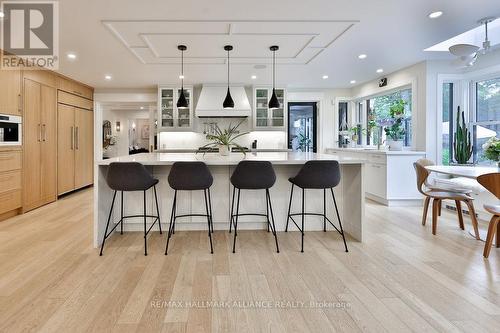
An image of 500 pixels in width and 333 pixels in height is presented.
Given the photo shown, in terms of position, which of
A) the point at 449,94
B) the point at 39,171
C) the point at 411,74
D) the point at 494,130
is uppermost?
the point at 411,74

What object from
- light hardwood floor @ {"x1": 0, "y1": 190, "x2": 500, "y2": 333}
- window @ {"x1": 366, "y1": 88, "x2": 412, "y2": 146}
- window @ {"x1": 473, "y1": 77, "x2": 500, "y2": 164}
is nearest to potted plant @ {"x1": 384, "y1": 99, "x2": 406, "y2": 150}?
window @ {"x1": 366, "y1": 88, "x2": 412, "y2": 146}

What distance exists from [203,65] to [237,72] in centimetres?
78

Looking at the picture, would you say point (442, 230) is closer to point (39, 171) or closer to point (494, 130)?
point (494, 130)

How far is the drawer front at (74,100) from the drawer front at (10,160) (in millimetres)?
1617

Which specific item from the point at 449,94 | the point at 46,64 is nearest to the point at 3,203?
the point at 46,64

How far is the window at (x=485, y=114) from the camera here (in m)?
4.40

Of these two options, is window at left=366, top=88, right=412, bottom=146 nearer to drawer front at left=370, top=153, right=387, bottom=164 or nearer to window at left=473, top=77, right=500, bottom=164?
drawer front at left=370, top=153, right=387, bottom=164

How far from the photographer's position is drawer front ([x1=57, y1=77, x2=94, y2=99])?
575 cm

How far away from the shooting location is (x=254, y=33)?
3672 millimetres

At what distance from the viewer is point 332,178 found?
9.95 ft

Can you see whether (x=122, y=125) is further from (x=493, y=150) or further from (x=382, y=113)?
(x=493, y=150)

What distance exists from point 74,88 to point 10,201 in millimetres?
2834

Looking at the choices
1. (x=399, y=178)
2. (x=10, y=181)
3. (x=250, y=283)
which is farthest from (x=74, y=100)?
(x=399, y=178)

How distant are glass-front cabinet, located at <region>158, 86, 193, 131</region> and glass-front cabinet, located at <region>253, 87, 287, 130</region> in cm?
147
